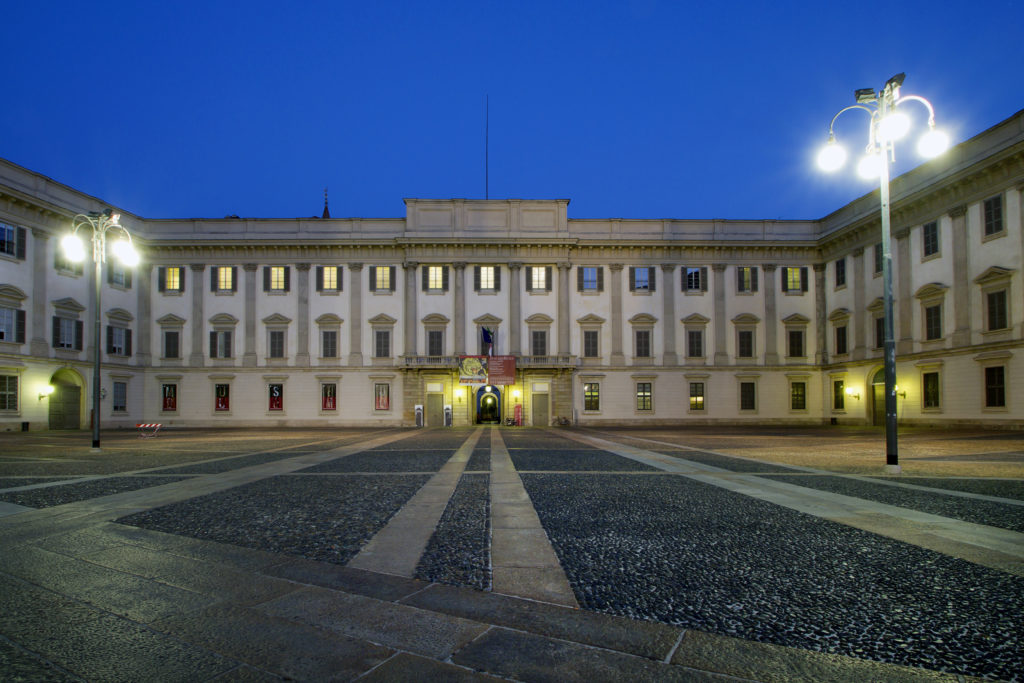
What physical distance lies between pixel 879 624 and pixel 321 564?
12.4ft

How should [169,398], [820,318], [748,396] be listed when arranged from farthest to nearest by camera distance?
[748,396] → [820,318] → [169,398]

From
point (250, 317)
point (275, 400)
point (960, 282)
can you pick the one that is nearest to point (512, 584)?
point (960, 282)

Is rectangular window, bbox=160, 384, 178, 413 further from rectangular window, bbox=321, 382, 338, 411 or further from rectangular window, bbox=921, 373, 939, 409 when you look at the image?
rectangular window, bbox=921, 373, 939, 409

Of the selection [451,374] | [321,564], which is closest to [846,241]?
[451,374]

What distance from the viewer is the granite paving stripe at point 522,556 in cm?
375

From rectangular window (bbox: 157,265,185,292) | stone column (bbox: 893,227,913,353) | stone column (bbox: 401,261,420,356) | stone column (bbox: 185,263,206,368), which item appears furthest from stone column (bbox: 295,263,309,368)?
stone column (bbox: 893,227,913,353)

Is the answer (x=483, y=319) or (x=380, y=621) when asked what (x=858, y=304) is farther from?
(x=380, y=621)

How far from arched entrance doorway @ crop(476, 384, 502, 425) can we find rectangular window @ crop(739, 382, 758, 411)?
16.6m

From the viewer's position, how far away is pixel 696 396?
38.7m

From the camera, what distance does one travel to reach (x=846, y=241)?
36.1m

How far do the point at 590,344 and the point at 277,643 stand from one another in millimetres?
36697

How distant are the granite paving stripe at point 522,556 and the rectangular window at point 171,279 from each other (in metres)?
38.5

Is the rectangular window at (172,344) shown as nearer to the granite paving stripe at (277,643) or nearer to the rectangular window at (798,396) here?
the granite paving stripe at (277,643)

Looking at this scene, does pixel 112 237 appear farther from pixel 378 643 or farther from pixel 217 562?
pixel 378 643
